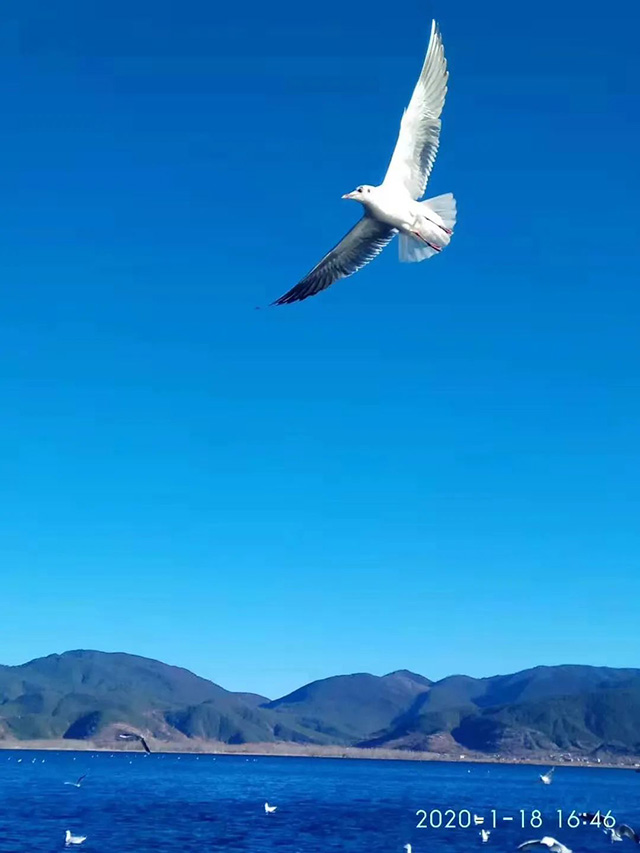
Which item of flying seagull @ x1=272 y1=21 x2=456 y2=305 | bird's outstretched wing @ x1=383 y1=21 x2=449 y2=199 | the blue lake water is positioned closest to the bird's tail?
flying seagull @ x1=272 y1=21 x2=456 y2=305

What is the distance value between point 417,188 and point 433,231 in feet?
3.13

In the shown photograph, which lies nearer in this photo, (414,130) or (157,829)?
(414,130)

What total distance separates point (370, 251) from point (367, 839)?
46.7 metres

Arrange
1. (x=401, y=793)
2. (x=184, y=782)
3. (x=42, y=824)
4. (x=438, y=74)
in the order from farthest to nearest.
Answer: (x=184, y=782), (x=401, y=793), (x=42, y=824), (x=438, y=74)

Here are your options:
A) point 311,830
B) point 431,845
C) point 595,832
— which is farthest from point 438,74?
point 595,832

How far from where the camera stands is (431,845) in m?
53.1

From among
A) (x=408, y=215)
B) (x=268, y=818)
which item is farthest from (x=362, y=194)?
(x=268, y=818)

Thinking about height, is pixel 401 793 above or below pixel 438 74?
below

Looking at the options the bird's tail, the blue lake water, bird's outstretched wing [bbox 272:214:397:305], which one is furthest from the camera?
the blue lake water

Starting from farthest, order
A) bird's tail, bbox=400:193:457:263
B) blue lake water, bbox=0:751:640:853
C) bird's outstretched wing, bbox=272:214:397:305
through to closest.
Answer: blue lake water, bbox=0:751:640:853, bird's outstretched wing, bbox=272:214:397:305, bird's tail, bbox=400:193:457:263

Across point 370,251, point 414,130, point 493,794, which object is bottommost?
point 493,794

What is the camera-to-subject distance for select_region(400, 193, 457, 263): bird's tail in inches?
511

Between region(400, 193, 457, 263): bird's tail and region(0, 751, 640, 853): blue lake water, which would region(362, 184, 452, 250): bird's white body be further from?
region(0, 751, 640, 853): blue lake water

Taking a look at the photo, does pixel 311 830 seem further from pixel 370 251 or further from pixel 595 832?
pixel 370 251
